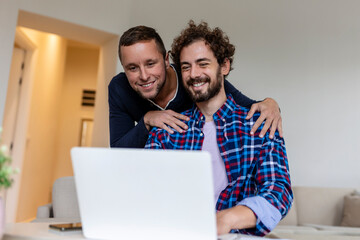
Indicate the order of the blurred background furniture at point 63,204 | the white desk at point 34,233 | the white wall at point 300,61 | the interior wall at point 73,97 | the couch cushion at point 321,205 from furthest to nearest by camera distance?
1. the interior wall at point 73,97
2. the white wall at point 300,61
3. the couch cushion at point 321,205
4. the blurred background furniture at point 63,204
5. the white desk at point 34,233

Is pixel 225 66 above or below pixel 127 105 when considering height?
above

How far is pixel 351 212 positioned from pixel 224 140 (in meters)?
2.61

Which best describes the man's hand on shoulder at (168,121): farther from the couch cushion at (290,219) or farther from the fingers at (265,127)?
the couch cushion at (290,219)

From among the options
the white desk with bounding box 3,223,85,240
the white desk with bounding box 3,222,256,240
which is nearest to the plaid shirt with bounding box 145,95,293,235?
the white desk with bounding box 3,222,256,240

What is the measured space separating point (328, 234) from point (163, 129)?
6.53ft

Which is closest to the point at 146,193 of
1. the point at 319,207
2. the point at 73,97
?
the point at 319,207

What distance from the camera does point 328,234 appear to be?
3.04m

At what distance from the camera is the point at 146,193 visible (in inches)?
31.6

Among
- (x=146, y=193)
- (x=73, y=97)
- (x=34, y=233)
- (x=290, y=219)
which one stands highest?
(x=73, y=97)

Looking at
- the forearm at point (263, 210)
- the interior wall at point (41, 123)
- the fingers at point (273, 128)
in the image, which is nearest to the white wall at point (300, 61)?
the interior wall at point (41, 123)

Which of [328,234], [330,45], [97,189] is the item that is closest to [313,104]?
[330,45]

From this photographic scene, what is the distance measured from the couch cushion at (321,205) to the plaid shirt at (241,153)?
264cm

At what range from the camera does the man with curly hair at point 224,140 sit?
4.36ft

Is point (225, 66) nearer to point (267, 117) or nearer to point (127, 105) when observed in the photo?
point (267, 117)
